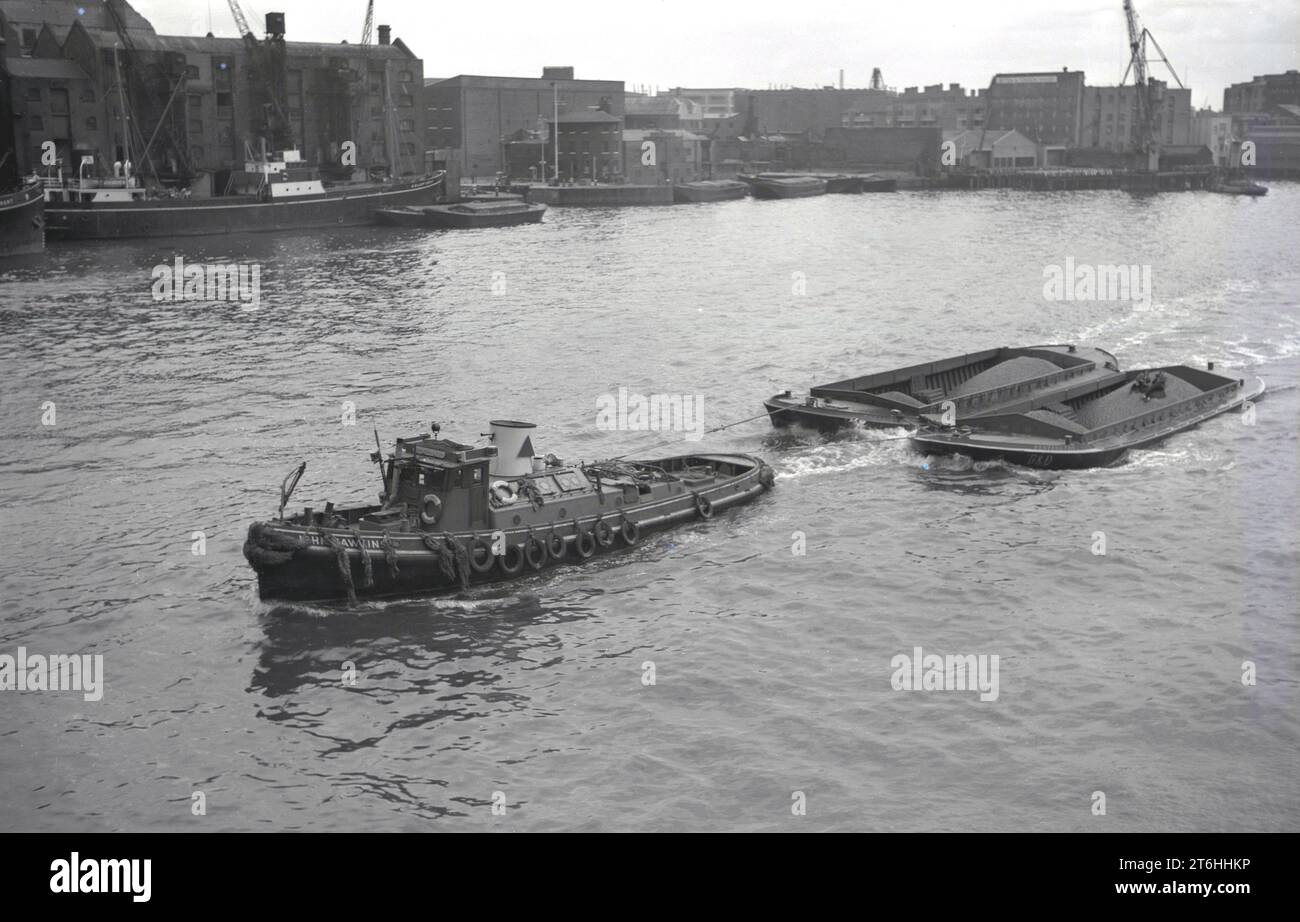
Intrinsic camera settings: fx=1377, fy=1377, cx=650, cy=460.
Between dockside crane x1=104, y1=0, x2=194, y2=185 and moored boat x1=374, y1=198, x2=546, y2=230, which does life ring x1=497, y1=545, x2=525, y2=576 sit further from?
dockside crane x1=104, y1=0, x2=194, y2=185

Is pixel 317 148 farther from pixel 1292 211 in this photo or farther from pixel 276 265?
pixel 1292 211

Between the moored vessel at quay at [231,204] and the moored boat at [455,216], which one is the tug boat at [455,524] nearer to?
the moored vessel at quay at [231,204]

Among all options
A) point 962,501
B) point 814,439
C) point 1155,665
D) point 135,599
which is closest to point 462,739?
point 135,599

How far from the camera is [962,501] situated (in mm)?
43094

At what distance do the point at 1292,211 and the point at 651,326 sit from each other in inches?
4853

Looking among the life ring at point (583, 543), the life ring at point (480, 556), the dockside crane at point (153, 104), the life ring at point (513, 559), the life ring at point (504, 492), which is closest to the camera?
the life ring at point (480, 556)

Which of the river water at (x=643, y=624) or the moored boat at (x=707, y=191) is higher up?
the moored boat at (x=707, y=191)

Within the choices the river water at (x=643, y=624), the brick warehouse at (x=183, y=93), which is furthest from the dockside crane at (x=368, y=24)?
→ the river water at (x=643, y=624)

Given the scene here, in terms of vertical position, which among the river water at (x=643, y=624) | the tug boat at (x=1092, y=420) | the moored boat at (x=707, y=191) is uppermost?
the moored boat at (x=707, y=191)

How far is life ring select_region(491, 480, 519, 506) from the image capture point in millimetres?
35250

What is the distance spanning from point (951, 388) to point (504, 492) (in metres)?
26.1

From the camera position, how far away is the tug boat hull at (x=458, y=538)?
32219 mm

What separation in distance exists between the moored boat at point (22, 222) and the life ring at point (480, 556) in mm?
85478
